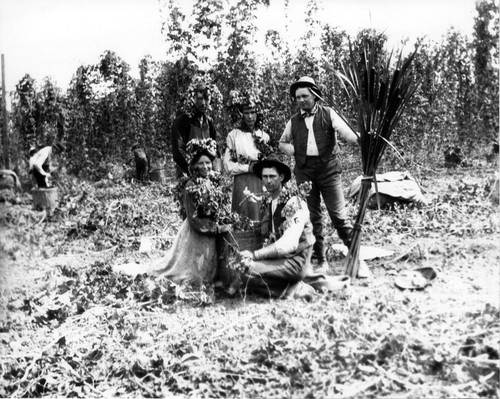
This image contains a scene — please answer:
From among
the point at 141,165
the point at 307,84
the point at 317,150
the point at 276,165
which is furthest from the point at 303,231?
the point at 141,165

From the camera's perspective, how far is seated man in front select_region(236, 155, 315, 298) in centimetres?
390

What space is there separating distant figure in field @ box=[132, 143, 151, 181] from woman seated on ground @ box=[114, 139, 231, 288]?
686cm

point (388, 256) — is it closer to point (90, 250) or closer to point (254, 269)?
point (254, 269)

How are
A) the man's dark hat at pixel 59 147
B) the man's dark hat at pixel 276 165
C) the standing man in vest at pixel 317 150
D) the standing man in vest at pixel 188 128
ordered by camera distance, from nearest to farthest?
the man's dark hat at pixel 276 165, the standing man in vest at pixel 317 150, the standing man in vest at pixel 188 128, the man's dark hat at pixel 59 147

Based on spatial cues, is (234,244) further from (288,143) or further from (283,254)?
(288,143)

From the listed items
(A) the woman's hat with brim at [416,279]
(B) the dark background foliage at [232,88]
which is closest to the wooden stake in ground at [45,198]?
(B) the dark background foliage at [232,88]

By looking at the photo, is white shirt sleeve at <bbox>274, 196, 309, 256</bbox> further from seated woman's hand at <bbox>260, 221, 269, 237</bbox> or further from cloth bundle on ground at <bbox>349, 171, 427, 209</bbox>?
cloth bundle on ground at <bbox>349, 171, 427, 209</bbox>

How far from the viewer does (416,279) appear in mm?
3969

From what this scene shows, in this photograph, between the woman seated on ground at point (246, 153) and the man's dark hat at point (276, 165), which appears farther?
the woman seated on ground at point (246, 153)

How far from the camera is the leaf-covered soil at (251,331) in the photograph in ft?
8.89

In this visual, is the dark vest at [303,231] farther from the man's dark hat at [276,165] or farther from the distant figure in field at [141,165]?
the distant figure in field at [141,165]

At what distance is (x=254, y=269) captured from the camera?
Answer: 3908 millimetres

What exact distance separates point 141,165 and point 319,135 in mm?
7264

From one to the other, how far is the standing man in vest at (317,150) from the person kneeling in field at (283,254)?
1.78 feet
